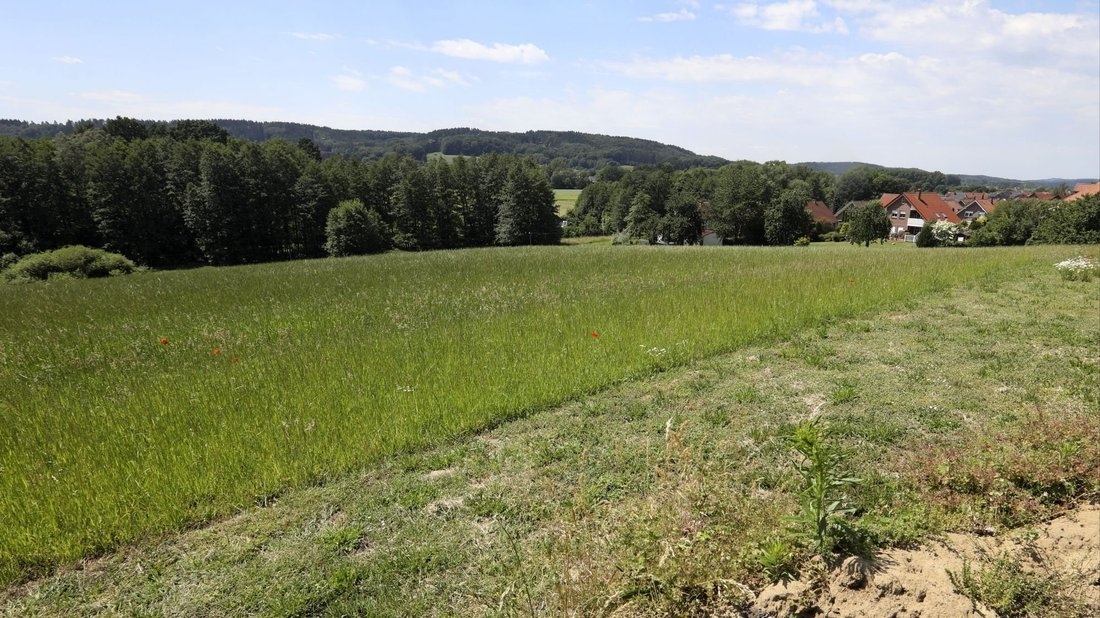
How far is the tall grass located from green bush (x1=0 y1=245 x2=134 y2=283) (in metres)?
14.8

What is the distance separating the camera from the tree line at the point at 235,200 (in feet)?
144

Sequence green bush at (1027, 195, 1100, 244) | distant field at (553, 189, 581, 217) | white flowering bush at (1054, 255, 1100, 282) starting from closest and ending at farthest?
white flowering bush at (1054, 255, 1100, 282) → green bush at (1027, 195, 1100, 244) → distant field at (553, 189, 581, 217)

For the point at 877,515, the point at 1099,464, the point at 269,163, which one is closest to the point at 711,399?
the point at 877,515

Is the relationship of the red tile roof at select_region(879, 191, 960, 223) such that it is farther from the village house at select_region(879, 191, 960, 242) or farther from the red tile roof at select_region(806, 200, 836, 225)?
the red tile roof at select_region(806, 200, 836, 225)

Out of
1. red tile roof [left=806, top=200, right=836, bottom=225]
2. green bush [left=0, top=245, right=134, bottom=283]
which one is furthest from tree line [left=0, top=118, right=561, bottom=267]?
red tile roof [left=806, top=200, right=836, bottom=225]

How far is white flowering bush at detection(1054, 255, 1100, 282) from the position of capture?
13.6m

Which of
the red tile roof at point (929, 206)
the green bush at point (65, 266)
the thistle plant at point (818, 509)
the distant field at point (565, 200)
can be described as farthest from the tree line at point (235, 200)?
the red tile roof at point (929, 206)

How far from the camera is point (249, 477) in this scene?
4.90 m

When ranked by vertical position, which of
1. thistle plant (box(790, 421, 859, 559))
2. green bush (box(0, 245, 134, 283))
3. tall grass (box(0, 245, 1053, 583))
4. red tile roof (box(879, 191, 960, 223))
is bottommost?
green bush (box(0, 245, 134, 283))

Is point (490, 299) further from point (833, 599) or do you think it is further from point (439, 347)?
point (833, 599)

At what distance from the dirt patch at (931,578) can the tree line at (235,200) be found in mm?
53280

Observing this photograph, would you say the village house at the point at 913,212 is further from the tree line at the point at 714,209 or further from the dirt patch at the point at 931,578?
the dirt patch at the point at 931,578

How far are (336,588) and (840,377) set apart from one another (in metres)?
6.66

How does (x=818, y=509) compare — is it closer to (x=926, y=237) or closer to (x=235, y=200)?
(x=235, y=200)
